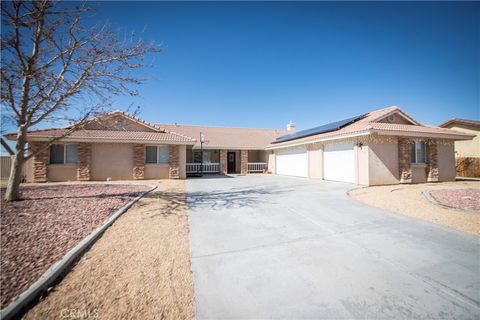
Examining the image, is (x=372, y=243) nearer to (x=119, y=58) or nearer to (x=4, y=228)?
(x=4, y=228)

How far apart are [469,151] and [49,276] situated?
93.2 ft

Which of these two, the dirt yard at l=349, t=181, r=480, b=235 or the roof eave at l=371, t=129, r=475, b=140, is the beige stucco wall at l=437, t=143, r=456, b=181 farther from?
the dirt yard at l=349, t=181, r=480, b=235

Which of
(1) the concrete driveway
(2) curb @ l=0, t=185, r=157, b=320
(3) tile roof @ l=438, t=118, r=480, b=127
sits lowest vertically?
(1) the concrete driveway

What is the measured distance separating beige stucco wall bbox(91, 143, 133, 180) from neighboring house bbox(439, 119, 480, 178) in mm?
27459

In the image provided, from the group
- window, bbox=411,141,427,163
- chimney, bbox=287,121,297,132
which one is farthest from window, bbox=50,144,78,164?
chimney, bbox=287,121,297,132

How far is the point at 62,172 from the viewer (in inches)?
511

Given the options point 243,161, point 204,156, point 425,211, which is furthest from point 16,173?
point 243,161

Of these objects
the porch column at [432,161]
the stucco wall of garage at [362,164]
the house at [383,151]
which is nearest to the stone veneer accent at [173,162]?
the house at [383,151]

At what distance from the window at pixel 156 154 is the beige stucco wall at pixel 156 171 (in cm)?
42

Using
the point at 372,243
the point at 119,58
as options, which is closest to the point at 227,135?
the point at 119,58

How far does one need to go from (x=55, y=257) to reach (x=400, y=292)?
4932 mm

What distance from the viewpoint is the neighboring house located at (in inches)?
680

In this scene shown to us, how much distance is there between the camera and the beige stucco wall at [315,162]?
1437 centimetres

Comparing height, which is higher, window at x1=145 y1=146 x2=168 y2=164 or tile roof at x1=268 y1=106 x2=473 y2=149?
tile roof at x1=268 y1=106 x2=473 y2=149
